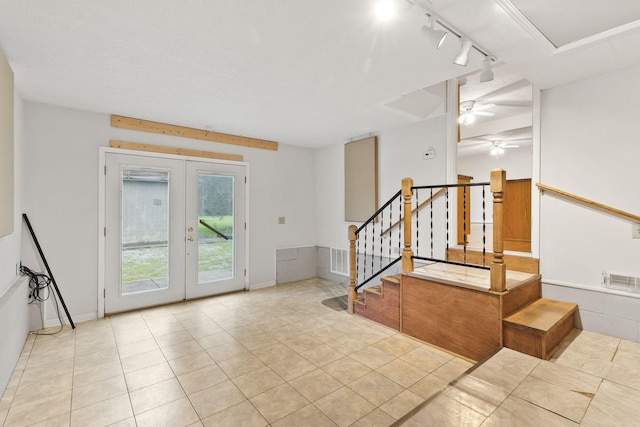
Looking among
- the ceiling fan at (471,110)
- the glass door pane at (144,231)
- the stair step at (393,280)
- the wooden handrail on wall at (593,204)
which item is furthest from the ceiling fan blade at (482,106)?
the glass door pane at (144,231)

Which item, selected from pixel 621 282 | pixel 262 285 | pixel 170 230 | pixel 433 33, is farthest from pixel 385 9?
pixel 262 285

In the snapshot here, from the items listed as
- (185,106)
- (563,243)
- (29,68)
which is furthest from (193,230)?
(563,243)

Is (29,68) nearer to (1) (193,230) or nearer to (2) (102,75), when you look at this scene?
(2) (102,75)

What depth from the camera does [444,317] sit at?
3.03 m

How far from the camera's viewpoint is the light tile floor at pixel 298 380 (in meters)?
1.88

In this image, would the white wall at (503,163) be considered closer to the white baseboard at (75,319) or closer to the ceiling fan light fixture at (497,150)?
the ceiling fan light fixture at (497,150)

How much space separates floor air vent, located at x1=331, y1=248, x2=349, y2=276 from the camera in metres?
5.68

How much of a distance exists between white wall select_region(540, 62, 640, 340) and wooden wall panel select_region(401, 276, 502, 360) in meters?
1.05

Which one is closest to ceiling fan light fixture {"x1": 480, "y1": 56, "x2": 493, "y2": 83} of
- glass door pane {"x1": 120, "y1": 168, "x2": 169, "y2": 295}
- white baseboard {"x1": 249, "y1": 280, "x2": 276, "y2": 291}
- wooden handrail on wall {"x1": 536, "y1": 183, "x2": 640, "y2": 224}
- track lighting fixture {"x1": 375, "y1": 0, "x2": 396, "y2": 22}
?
track lighting fixture {"x1": 375, "y1": 0, "x2": 396, "y2": 22}

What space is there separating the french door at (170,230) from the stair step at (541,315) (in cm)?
405

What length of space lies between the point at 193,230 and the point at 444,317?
3.71 m

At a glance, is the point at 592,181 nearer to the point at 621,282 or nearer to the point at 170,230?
the point at 621,282

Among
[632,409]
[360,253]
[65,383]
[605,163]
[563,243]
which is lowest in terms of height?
[65,383]

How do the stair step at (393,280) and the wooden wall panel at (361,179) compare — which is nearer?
the stair step at (393,280)
